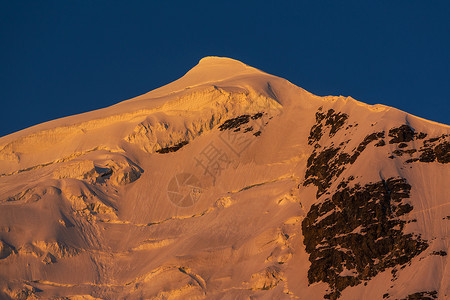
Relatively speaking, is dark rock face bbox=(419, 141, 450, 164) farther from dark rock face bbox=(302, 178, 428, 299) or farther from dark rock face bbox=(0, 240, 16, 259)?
dark rock face bbox=(0, 240, 16, 259)

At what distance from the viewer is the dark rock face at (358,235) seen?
189ft

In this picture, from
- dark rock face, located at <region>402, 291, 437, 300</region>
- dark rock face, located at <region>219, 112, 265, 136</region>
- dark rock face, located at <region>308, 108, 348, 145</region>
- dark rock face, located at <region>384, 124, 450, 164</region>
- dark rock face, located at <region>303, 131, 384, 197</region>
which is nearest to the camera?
dark rock face, located at <region>402, 291, 437, 300</region>

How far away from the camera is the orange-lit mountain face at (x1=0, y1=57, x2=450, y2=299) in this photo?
196ft

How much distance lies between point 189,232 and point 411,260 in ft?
71.4

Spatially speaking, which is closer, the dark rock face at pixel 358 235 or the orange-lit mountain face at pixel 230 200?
the dark rock face at pixel 358 235

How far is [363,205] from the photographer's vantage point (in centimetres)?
6209

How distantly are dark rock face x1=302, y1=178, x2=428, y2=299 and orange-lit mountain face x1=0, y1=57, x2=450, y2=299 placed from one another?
11 centimetres

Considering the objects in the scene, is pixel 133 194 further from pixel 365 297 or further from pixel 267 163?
pixel 365 297

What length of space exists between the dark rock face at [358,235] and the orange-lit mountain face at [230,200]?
0.11m

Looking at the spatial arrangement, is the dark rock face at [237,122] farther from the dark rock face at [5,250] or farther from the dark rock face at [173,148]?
the dark rock face at [5,250]

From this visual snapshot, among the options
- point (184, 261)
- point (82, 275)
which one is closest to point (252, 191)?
point (184, 261)

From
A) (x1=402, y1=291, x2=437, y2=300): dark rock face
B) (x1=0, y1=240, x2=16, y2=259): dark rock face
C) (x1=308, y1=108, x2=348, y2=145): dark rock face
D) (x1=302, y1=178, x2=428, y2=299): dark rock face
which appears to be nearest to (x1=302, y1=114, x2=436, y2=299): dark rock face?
(x1=302, y1=178, x2=428, y2=299): dark rock face

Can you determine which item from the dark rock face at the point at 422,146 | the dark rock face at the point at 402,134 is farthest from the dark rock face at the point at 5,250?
the dark rock face at the point at 402,134

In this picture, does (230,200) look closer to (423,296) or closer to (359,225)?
(359,225)
